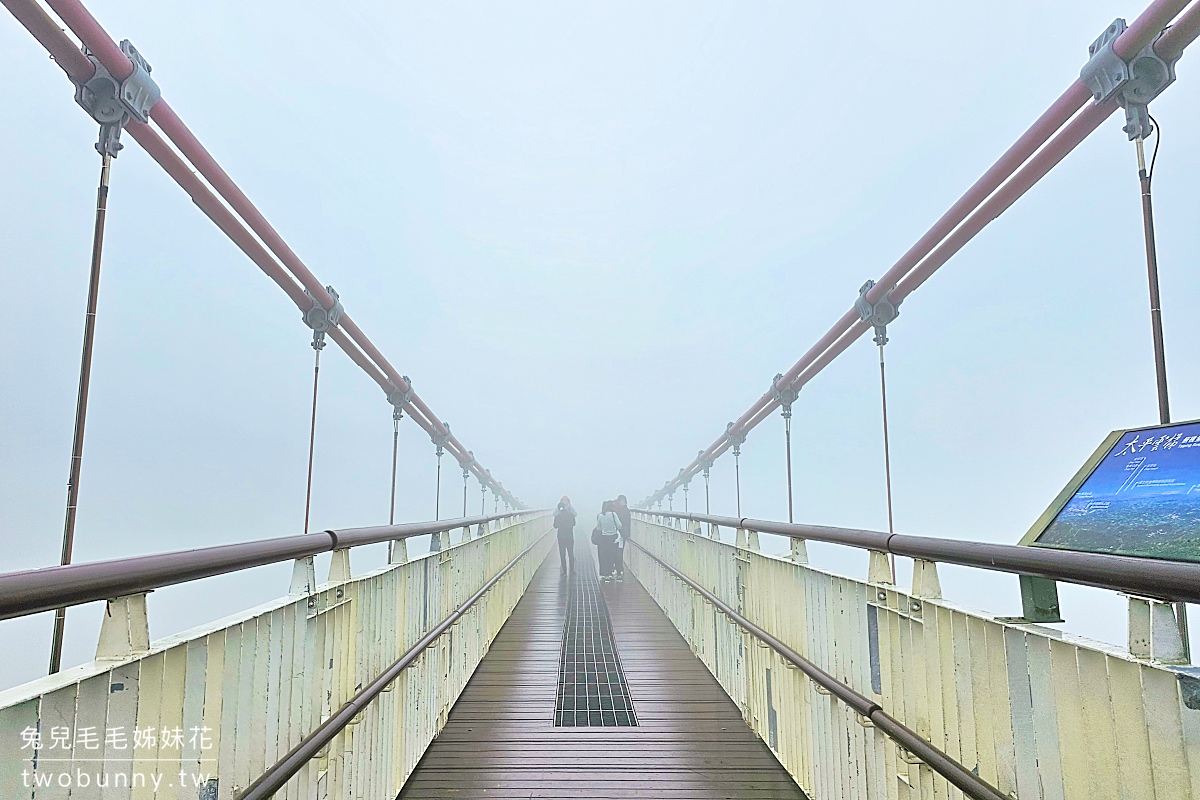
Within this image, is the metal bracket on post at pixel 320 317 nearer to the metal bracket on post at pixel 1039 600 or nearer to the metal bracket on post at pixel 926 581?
the metal bracket on post at pixel 926 581

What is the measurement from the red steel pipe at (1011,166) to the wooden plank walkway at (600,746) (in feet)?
9.64

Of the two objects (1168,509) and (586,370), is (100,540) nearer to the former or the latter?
(1168,509)

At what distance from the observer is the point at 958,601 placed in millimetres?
1854

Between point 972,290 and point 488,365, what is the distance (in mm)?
105270

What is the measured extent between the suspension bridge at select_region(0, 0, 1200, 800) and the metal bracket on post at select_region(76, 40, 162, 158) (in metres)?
0.01

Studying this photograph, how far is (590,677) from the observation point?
16.8ft

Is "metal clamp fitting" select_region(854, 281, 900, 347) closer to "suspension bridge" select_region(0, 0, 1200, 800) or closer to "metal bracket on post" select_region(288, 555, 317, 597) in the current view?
"suspension bridge" select_region(0, 0, 1200, 800)

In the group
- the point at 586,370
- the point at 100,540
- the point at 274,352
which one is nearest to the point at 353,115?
the point at 586,370

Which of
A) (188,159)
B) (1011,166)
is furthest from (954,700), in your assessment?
(188,159)

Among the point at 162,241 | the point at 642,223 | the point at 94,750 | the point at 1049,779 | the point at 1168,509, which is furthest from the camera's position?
the point at 642,223

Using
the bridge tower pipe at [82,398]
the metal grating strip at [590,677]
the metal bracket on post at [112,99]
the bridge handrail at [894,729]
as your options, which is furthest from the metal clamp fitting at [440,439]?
the bridge tower pipe at [82,398]

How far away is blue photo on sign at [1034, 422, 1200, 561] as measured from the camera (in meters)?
1.18

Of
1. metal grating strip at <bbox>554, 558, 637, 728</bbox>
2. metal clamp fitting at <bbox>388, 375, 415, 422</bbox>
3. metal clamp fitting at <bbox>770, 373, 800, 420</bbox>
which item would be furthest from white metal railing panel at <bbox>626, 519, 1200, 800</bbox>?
metal clamp fitting at <bbox>388, 375, 415, 422</bbox>

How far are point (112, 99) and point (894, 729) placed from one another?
11.1 feet
